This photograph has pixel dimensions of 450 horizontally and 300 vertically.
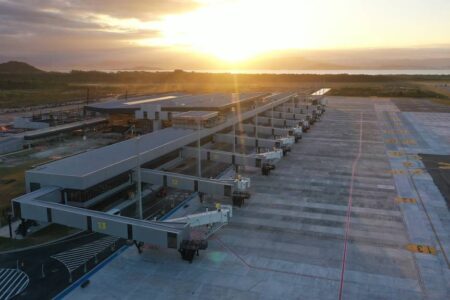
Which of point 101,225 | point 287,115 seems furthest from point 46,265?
point 287,115

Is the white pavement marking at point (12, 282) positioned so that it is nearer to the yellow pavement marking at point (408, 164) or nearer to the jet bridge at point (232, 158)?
the jet bridge at point (232, 158)

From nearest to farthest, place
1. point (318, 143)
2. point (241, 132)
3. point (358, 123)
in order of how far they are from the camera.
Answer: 1. point (318, 143)
2. point (241, 132)
3. point (358, 123)

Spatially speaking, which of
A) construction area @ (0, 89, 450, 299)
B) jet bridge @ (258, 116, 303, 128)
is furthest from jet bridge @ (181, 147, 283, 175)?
jet bridge @ (258, 116, 303, 128)

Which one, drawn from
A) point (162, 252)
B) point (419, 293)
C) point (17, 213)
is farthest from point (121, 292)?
point (419, 293)

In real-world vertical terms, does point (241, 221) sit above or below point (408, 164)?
below

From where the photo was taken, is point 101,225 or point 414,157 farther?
point 414,157

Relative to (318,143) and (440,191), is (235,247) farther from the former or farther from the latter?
(318,143)

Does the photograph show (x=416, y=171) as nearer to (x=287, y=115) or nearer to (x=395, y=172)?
(x=395, y=172)

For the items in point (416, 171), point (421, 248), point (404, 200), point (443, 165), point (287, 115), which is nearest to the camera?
point (421, 248)
